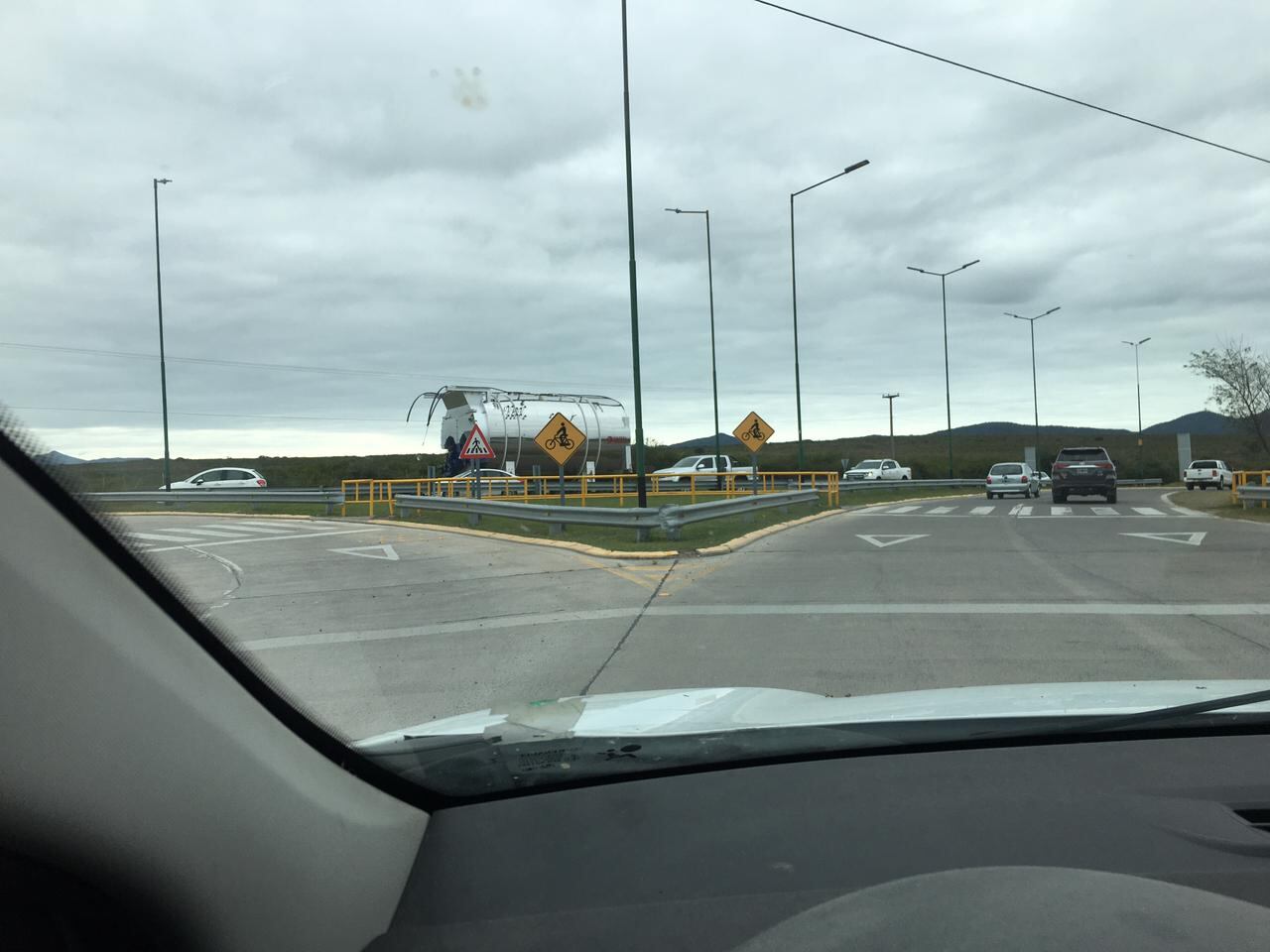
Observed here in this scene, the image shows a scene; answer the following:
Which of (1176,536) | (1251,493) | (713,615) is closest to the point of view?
(713,615)

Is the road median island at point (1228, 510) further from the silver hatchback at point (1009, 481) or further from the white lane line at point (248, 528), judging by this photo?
the white lane line at point (248, 528)

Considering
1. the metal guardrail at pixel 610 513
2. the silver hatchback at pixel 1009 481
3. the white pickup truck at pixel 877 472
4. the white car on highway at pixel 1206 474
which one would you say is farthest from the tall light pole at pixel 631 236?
the white car on highway at pixel 1206 474

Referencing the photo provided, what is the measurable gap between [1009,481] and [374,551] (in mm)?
29440

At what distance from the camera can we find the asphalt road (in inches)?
264

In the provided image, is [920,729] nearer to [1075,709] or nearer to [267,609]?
[1075,709]

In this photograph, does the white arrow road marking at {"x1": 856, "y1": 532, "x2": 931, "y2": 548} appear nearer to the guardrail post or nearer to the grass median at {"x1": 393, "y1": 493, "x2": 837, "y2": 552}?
the grass median at {"x1": 393, "y1": 493, "x2": 837, "y2": 552}

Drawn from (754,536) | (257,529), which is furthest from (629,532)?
(257,529)

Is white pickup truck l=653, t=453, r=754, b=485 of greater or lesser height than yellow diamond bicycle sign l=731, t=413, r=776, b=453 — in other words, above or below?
below

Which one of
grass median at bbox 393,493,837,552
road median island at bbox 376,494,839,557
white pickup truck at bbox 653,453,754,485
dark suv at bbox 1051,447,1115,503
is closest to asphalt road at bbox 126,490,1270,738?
road median island at bbox 376,494,839,557

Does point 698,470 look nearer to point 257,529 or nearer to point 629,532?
point 629,532

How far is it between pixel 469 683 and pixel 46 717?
5293 millimetres

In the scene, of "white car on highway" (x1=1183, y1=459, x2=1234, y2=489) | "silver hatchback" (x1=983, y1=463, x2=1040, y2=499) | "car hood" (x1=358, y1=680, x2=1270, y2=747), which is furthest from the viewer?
"white car on highway" (x1=1183, y1=459, x2=1234, y2=489)

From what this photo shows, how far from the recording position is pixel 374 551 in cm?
1565

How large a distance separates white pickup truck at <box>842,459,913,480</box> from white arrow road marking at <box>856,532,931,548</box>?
98.5ft
